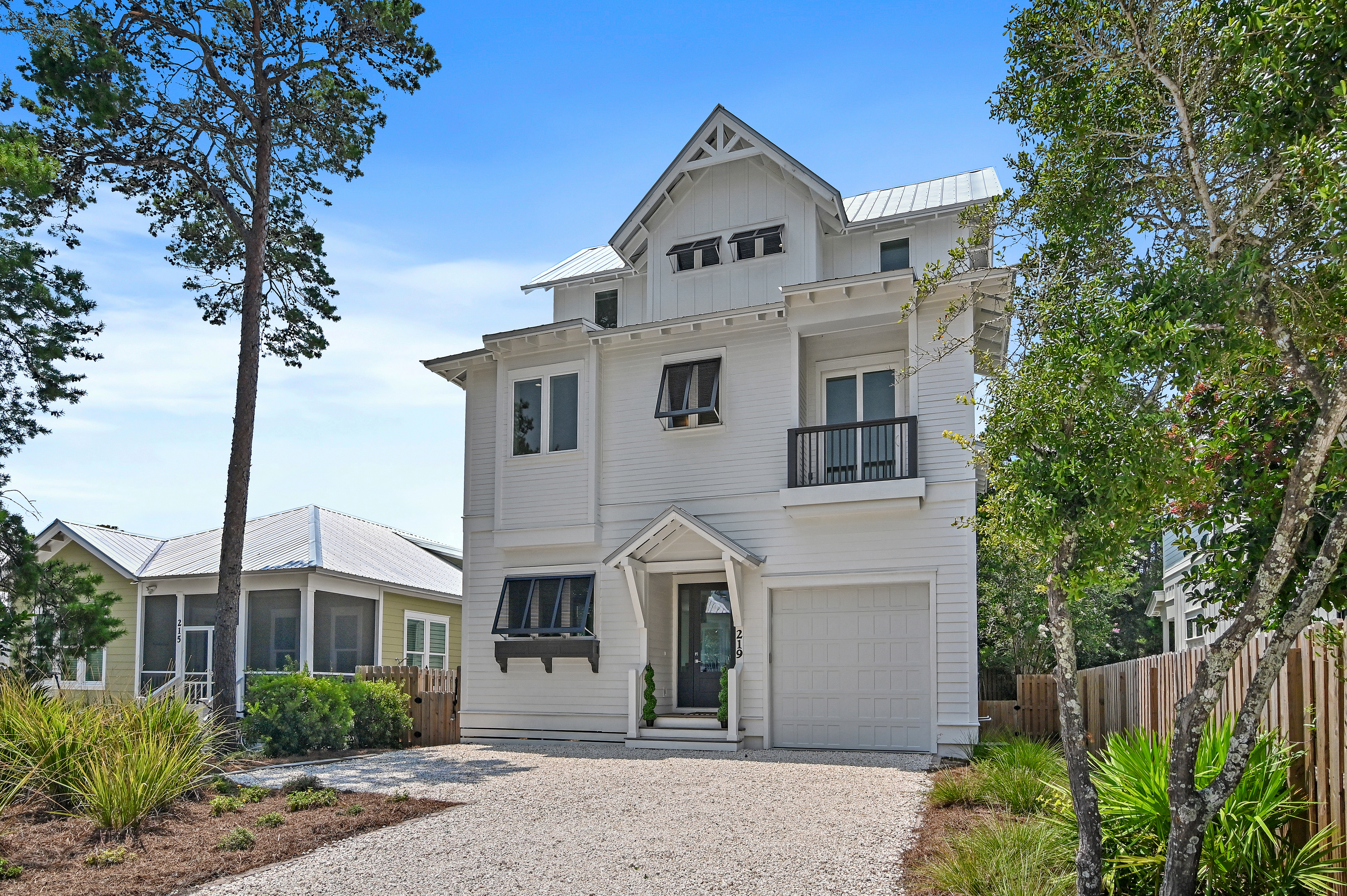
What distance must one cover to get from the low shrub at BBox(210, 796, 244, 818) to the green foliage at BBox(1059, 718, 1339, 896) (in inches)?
295

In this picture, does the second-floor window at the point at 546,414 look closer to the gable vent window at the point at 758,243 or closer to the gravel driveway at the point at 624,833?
the gable vent window at the point at 758,243

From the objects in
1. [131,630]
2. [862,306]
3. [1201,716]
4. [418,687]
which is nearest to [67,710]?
[418,687]

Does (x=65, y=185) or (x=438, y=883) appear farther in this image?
(x=65, y=185)

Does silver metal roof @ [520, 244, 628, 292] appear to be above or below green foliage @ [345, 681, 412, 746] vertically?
above

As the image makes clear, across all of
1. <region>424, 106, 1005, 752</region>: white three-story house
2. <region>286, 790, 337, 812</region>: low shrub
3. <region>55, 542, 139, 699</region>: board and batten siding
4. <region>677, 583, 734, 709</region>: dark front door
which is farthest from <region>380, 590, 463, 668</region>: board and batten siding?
<region>286, 790, 337, 812</region>: low shrub

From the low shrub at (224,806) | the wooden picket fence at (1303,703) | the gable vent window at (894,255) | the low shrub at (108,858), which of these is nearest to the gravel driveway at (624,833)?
the low shrub at (108,858)

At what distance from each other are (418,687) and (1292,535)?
49.6ft

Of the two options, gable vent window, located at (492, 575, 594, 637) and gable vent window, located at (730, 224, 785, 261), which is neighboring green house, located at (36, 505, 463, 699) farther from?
gable vent window, located at (730, 224, 785, 261)

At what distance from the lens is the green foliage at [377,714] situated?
15898 millimetres

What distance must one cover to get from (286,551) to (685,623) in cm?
1035

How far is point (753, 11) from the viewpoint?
9398 millimetres

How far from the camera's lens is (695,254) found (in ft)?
57.9

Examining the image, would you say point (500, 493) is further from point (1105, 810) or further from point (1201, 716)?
point (1201, 716)

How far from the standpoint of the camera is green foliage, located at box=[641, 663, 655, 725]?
1593cm
